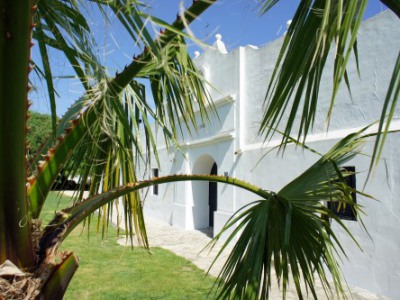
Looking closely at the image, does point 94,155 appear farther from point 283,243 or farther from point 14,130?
point 283,243

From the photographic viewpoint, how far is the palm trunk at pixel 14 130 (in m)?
1.38

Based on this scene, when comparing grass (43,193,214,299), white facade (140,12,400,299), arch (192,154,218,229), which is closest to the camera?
white facade (140,12,400,299)

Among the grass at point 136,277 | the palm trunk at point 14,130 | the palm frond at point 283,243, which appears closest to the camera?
the palm trunk at point 14,130

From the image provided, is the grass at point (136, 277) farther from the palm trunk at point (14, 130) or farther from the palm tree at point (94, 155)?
the palm trunk at point (14, 130)

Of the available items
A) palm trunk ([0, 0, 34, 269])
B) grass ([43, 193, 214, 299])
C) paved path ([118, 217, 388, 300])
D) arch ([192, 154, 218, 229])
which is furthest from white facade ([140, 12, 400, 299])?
grass ([43, 193, 214, 299])

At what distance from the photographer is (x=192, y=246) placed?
9.88 meters

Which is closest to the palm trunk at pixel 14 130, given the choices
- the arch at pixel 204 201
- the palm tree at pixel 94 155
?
the palm tree at pixel 94 155

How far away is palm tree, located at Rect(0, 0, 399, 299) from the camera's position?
4.58 feet

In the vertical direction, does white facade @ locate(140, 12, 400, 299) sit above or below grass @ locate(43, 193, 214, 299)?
above

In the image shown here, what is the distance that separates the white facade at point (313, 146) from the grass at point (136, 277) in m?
1.50

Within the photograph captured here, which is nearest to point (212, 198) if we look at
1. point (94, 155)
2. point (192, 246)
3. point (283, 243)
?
point (192, 246)

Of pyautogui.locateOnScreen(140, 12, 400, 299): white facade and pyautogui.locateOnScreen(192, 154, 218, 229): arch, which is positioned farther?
pyautogui.locateOnScreen(192, 154, 218, 229): arch

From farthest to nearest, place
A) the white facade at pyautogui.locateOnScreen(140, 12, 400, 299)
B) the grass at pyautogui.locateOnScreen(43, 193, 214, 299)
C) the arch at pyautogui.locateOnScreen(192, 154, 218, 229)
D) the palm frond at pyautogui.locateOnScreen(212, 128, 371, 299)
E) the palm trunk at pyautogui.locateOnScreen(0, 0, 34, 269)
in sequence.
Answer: the arch at pyautogui.locateOnScreen(192, 154, 218, 229) < the grass at pyautogui.locateOnScreen(43, 193, 214, 299) < the white facade at pyautogui.locateOnScreen(140, 12, 400, 299) < the palm frond at pyautogui.locateOnScreen(212, 128, 371, 299) < the palm trunk at pyautogui.locateOnScreen(0, 0, 34, 269)

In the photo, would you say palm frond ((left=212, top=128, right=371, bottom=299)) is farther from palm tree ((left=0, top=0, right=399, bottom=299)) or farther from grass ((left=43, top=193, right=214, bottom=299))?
grass ((left=43, top=193, right=214, bottom=299))
